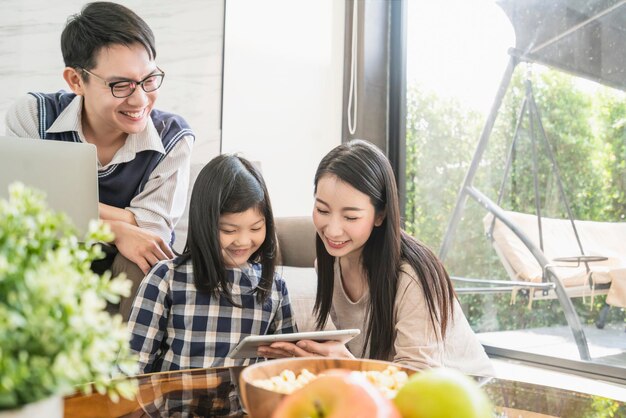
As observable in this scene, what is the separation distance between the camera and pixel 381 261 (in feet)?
4.95

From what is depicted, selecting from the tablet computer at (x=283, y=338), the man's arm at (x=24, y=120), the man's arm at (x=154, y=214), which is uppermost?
the man's arm at (x=24, y=120)

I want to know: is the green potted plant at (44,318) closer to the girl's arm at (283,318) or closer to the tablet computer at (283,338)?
the tablet computer at (283,338)

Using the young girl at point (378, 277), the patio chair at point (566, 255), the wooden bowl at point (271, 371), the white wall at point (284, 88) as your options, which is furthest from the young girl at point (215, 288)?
the white wall at point (284, 88)

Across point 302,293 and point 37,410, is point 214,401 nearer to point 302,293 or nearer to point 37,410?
point 37,410

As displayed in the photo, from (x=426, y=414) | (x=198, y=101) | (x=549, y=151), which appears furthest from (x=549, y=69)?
(x=426, y=414)

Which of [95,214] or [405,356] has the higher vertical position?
Answer: [95,214]

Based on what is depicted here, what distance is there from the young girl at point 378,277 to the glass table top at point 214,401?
0.48 metres

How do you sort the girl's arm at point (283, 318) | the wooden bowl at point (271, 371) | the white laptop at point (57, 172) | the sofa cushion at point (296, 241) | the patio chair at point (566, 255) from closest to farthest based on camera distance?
the wooden bowl at point (271, 371) → the white laptop at point (57, 172) → the girl's arm at point (283, 318) → the sofa cushion at point (296, 241) → the patio chair at point (566, 255)

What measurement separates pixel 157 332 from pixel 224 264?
213mm

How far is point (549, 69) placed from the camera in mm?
2748

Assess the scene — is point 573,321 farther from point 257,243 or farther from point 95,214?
point 95,214

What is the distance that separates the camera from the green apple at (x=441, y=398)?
1.49ft

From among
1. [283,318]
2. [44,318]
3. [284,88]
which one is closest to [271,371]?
[44,318]

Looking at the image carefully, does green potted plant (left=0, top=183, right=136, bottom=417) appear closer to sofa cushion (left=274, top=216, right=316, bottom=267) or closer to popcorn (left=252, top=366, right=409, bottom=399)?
popcorn (left=252, top=366, right=409, bottom=399)
